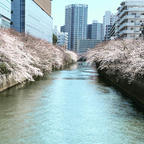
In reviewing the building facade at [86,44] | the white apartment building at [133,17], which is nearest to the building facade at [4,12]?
the white apartment building at [133,17]

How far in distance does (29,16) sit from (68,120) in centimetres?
6065

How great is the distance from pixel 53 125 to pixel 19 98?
6.87 metres

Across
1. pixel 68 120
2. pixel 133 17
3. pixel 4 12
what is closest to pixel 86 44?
pixel 133 17

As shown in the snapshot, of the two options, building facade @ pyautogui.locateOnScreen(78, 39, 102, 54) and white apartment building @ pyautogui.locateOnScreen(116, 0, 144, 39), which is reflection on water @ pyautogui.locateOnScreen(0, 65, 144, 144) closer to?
white apartment building @ pyautogui.locateOnScreen(116, 0, 144, 39)

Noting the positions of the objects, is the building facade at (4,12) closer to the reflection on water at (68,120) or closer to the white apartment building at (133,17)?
the white apartment building at (133,17)

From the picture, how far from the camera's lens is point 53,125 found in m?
12.1

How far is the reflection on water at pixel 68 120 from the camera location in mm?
10482

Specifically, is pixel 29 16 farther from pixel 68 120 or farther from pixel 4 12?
pixel 68 120

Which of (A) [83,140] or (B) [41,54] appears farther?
(B) [41,54]

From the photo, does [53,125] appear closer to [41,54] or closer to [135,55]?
[135,55]

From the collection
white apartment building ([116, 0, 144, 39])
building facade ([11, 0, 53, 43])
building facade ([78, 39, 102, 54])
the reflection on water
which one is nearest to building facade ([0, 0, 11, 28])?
building facade ([11, 0, 53, 43])

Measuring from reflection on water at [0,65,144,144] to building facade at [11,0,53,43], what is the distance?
4879cm

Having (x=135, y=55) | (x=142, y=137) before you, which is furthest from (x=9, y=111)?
(x=135, y=55)

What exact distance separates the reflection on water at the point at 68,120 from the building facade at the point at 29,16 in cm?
4879
